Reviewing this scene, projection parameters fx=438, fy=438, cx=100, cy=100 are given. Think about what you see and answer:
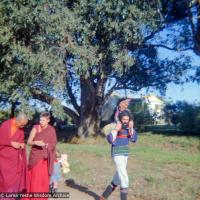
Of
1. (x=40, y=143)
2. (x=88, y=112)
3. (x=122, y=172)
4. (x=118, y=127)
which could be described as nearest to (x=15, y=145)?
(x=40, y=143)

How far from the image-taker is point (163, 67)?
74.5 ft


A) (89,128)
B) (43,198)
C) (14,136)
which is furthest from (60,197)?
(89,128)

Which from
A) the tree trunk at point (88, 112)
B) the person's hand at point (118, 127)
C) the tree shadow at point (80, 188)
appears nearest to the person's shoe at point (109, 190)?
the tree shadow at point (80, 188)

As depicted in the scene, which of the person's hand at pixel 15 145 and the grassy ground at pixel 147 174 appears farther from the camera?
the grassy ground at pixel 147 174

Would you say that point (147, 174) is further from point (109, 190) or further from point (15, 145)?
point (15, 145)

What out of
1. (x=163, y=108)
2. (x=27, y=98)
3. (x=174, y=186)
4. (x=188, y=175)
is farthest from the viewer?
(x=163, y=108)

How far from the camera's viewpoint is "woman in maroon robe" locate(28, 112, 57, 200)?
304 inches

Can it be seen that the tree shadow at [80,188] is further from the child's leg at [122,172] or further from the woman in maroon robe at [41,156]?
the woman in maroon robe at [41,156]

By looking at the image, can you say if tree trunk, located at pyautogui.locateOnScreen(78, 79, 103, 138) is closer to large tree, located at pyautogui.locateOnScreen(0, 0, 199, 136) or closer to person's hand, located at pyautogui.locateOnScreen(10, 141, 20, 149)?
large tree, located at pyautogui.locateOnScreen(0, 0, 199, 136)

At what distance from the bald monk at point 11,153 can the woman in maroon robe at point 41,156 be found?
0.66 ft

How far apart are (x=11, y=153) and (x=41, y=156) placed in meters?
0.53

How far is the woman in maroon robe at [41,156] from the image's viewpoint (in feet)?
25.3

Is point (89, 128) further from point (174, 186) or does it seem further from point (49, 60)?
point (174, 186)

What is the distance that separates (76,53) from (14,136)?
31.1 ft
